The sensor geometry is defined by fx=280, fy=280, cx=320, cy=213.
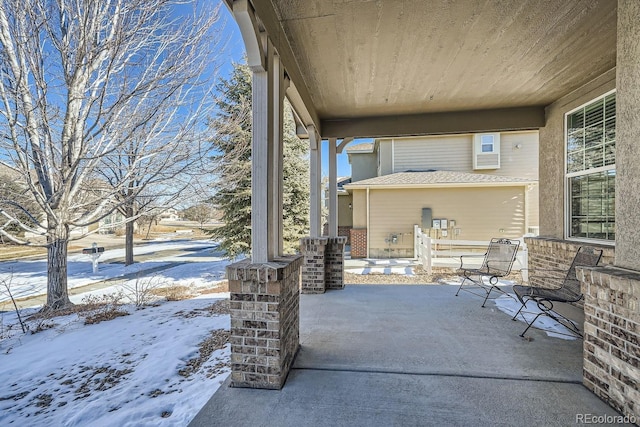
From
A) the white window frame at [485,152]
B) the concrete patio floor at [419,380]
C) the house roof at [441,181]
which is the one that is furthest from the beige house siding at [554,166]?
the white window frame at [485,152]

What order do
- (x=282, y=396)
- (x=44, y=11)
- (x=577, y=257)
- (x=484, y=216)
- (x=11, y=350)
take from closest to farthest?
(x=282, y=396) → (x=11, y=350) → (x=577, y=257) → (x=44, y=11) → (x=484, y=216)

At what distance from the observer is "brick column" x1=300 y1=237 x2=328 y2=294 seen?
463cm

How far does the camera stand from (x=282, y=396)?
197cm

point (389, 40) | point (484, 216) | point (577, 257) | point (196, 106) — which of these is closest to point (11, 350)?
point (196, 106)

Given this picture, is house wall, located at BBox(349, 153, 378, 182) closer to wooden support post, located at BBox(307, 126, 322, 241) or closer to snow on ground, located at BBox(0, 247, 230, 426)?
wooden support post, located at BBox(307, 126, 322, 241)

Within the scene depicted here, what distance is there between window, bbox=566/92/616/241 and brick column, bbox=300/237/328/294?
145 inches

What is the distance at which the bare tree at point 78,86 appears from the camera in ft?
13.2

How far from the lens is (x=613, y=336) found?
182 centimetres

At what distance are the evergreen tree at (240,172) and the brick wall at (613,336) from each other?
539 centimetres

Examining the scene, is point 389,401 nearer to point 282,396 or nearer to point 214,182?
point 282,396

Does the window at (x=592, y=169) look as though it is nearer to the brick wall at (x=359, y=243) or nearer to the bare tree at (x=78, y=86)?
the bare tree at (x=78, y=86)

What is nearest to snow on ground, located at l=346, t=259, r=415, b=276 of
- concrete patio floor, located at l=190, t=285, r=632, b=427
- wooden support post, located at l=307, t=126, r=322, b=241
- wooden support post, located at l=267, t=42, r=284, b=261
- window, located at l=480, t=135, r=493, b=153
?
wooden support post, located at l=307, t=126, r=322, b=241

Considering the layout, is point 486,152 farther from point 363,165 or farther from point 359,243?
point 359,243

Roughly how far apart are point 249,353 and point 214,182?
465 cm
